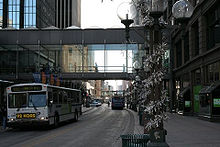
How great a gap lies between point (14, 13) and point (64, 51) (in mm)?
46411

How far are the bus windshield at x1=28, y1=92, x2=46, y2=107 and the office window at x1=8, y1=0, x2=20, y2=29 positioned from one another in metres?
68.9

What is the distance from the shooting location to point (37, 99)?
2069 cm

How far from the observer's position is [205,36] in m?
28.6

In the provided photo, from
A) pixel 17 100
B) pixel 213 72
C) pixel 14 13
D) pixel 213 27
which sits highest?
pixel 14 13

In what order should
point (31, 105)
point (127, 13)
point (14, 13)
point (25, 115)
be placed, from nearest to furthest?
point (127, 13), point (25, 115), point (31, 105), point (14, 13)

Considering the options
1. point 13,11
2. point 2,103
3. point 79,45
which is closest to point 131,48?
point 79,45

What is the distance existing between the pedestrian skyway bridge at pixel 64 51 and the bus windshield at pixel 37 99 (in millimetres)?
23269

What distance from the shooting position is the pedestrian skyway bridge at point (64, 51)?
44.6 metres

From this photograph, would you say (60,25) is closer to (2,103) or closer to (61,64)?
(61,64)

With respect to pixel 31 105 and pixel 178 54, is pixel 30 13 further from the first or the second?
pixel 31 105

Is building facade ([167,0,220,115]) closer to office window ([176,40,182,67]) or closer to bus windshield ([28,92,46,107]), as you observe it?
office window ([176,40,182,67])

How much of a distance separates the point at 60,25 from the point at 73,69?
7469 cm

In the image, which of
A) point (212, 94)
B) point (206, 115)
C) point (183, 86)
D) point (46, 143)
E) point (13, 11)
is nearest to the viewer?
point (46, 143)

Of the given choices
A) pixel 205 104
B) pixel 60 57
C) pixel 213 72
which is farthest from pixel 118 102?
pixel 213 72
